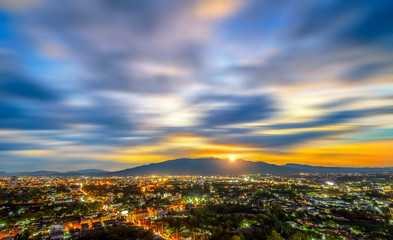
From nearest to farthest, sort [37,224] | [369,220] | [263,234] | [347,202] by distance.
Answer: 1. [263,234]
2. [37,224]
3. [369,220]
4. [347,202]

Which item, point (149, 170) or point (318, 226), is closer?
point (318, 226)

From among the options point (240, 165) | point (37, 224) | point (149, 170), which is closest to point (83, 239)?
point (37, 224)

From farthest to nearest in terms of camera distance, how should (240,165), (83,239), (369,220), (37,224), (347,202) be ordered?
(240,165) → (347,202) → (369,220) → (37,224) → (83,239)

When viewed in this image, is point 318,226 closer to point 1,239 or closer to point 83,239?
point 83,239

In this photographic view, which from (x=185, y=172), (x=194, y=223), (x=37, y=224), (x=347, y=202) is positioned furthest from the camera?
(x=185, y=172)

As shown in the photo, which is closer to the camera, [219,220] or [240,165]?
[219,220]

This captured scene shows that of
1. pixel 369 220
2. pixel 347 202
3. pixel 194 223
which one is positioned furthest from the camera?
pixel 347 202

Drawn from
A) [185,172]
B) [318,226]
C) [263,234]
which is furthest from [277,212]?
[185,172]

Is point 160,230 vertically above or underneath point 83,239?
underneath

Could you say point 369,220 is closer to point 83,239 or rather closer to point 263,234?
point 263,234
